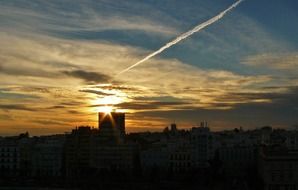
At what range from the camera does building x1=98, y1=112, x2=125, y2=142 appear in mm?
83438

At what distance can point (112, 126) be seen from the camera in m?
88.8

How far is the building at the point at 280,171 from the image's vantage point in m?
56.5

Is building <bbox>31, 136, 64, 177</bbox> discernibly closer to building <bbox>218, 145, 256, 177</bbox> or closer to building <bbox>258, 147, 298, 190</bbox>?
building <bbox>218, 145, 256, 177</bbox>

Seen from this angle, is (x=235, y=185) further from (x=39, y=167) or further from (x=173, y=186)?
(x=39, y=167)

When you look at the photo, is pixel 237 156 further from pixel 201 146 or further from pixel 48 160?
pixel 48 160

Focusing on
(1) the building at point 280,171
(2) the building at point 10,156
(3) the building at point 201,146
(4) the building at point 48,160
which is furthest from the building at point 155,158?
(1) the building at point 280,171

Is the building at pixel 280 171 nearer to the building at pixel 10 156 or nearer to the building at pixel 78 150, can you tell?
the building at pixel 78 150

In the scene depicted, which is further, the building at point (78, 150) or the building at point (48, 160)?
the building at point (48, 160)

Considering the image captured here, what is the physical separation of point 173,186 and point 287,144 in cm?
2330

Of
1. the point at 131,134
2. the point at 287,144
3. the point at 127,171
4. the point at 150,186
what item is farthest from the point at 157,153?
the point at 131,134

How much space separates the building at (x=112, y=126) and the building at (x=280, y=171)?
27.9 meters

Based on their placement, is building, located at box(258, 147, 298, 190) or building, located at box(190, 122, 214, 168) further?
building, located at box(190, 122, 214, 168)

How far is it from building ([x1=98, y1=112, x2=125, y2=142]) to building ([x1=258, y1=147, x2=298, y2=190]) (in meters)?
27.9

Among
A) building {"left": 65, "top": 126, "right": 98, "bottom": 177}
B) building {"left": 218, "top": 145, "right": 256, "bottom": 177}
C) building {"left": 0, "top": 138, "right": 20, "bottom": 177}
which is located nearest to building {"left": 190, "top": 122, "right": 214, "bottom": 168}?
building {"left": 218, "top": 145, "right": 256, "bottom": 177}
